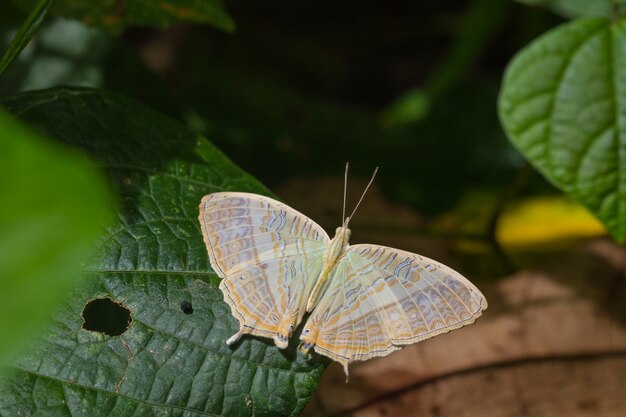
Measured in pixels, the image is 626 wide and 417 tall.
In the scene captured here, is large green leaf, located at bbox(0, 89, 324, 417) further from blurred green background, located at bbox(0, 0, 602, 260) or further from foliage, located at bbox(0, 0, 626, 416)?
blurred green background, located at bbox(0, 0, 602, 260)

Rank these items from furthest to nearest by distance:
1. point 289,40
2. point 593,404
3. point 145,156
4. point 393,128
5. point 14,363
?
point 289,40, point 393,128, point 593,404, point 145,156, point 14,363

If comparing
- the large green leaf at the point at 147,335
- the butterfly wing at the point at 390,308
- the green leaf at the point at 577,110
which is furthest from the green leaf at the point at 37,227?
the green leaf at the point at 577,110

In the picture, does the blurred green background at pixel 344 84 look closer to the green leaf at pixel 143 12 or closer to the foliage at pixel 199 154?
the foliage at pixel 199 154

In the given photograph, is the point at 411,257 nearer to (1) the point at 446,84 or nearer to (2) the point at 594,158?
(2) the point at 594,158

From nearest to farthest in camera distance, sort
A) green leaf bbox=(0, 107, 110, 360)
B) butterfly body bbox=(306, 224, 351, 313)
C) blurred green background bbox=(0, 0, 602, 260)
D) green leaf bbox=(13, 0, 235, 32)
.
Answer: green leaf bbox=(0, 107, 110, 360) → butterfly body bbox=(306, 224, 351, 313) → green leaf bbox=(13, 0, 235, 32) → blurred green background bbox=(0, 0, 602, 260)

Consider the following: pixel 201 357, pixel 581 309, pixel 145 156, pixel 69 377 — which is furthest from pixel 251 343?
pixel 581 309

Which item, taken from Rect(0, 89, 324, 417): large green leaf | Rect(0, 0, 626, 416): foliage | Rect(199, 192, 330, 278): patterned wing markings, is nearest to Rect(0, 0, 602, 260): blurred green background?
Rect(0, 0, 626, 416): foliage
